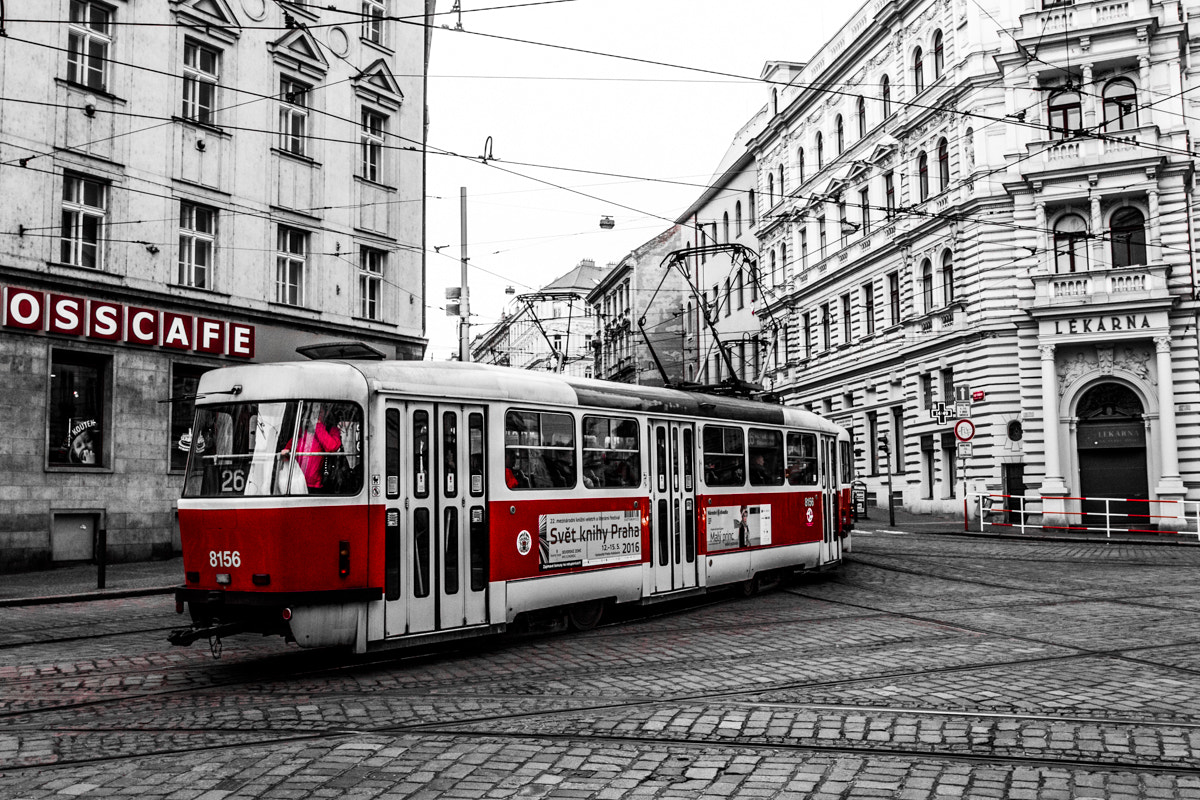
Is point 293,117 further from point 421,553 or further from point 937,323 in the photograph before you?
point 937,323

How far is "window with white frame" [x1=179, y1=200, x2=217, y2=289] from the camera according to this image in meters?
21.9

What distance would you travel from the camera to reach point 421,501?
32.2 feet

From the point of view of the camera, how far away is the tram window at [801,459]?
16.2 metres

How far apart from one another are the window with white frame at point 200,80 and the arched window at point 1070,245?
913 inches

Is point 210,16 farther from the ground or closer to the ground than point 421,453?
farther from the ground

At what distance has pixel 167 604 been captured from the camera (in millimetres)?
15055

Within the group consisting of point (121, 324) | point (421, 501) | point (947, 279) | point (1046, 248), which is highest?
point (1046, 248)

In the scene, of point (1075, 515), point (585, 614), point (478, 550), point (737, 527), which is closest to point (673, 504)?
point (737, 527)

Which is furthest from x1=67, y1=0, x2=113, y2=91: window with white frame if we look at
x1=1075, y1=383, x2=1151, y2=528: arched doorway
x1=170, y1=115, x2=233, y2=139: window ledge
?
x1=1075, y1=383, x2=1151, y2=528: arched doorway

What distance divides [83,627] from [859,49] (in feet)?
116

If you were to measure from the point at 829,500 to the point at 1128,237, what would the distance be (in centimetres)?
1889

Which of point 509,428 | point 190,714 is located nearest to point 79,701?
point 190,714

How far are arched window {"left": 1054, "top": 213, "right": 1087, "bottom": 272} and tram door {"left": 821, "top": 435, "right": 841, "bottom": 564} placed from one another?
57.5ft

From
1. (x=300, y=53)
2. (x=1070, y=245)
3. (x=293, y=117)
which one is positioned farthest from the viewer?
(x=1070, y=245)
